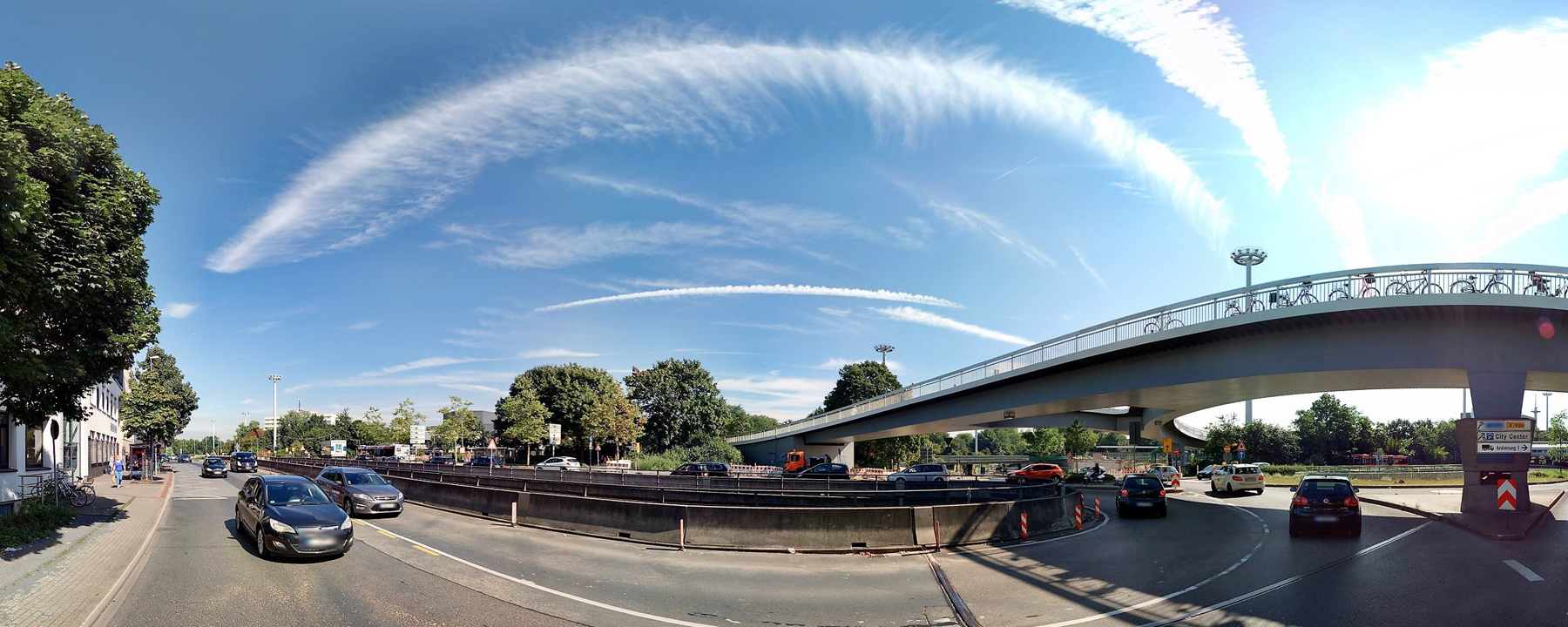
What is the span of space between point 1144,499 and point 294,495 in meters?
25.4

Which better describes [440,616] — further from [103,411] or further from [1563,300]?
[103,411]

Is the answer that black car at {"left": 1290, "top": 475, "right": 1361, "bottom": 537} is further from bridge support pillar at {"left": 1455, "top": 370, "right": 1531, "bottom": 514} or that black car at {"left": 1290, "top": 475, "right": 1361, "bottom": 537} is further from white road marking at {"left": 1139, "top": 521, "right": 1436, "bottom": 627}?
bridge support pillar at {"left": 1455, "top": 370, "right": 1531, "bottom": 514}

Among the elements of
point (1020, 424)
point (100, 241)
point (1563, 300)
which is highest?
point (100, 241)

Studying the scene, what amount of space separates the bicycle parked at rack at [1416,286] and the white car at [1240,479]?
55.4 ft

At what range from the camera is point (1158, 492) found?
25828 millimetres

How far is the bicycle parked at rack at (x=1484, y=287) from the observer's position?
22.7 m

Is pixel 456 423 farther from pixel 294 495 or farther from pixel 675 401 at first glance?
pixel 294 495

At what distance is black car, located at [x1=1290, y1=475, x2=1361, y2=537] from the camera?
61.8 ft

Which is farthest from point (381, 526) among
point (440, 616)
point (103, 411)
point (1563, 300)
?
point (103, 411)

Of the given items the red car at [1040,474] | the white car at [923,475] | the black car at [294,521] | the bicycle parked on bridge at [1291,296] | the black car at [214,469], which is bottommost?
the red car at [1040,474]

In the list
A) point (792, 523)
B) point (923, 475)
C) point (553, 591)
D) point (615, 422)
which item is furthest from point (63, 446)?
point (923, 475)

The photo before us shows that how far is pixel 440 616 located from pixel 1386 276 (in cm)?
2817

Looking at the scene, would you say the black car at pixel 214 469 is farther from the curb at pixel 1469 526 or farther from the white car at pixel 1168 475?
the curb at pixel 1469 526

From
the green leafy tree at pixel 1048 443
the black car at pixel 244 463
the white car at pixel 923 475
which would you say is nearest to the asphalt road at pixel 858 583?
the white car at pixel 923 475
